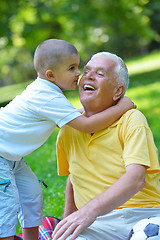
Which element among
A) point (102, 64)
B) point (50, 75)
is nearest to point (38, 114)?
point (50, 75)

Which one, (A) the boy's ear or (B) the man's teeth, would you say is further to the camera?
(A) the boy's ear

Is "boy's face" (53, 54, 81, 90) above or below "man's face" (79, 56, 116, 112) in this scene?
above

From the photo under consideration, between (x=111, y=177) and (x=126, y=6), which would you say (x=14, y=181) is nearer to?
(x=111, y=177)

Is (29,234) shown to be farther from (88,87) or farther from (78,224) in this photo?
(88,87)

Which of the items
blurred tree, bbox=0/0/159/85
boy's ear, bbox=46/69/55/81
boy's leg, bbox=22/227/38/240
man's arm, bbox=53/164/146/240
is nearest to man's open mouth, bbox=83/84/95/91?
boy's ear, bbox=46/69/55/81

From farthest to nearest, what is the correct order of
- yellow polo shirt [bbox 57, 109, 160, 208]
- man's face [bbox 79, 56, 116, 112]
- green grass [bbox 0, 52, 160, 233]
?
green grass [bbox 0, 52, 160, 233], man's face [bbox 79, 56, 116, 112], yellow polo shirt [bbox 57, 109, 160, 208]

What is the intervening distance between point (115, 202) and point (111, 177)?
1.34 feet

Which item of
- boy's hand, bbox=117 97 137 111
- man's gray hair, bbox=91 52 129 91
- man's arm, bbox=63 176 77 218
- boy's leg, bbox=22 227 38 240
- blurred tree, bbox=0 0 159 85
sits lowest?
boy's leg, bbox=22 227 38 240

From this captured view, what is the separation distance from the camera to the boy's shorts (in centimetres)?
311

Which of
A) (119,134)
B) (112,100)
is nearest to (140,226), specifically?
(119,134)

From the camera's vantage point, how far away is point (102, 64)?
311 centimetres

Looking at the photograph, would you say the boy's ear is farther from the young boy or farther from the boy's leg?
the boy's leg

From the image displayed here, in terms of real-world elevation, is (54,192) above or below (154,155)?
below

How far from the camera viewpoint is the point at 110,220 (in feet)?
9.45
